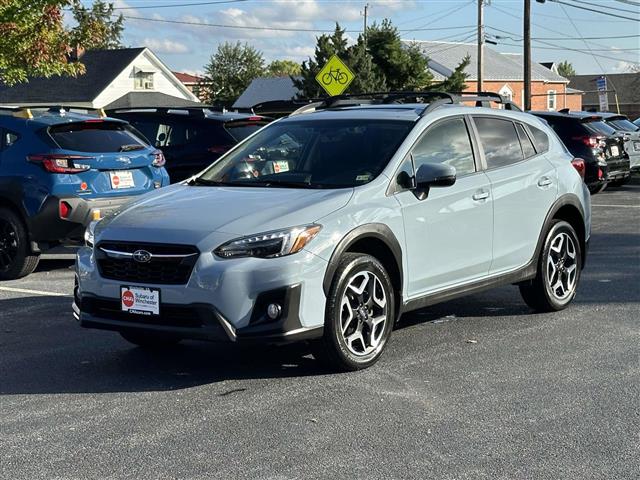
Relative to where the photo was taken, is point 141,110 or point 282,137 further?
point 141,110

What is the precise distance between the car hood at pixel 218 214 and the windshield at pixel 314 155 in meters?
0.29

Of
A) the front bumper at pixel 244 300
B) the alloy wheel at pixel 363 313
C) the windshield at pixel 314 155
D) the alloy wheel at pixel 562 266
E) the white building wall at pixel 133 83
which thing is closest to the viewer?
the front bumper at pixel 244 300

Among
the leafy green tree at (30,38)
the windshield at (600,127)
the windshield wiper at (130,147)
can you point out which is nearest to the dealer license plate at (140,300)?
the windshield wiper at (130,147)

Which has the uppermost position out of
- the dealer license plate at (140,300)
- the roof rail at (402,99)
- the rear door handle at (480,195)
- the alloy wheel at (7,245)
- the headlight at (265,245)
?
the roof rail at (402,99)

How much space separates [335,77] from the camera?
69.1 ft

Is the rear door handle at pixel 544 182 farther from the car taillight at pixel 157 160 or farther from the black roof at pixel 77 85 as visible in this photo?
the black roof at pixel 77 85

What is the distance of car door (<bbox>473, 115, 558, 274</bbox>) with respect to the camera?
24.4ft

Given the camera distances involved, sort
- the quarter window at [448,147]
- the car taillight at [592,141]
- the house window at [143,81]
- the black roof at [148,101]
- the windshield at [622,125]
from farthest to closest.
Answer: the house window at [143,81], the black roof at [148,101], the windshield at [622,125], the car taillight at [592,141], the quarter window at [448,147]

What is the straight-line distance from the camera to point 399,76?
4903 centimetres

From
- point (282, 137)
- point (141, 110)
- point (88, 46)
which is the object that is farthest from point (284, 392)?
point (88, 46)

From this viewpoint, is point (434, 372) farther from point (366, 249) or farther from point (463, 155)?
point (463, 155)

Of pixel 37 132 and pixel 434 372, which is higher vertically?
pixel 37 132

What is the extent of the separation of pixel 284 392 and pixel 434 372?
1.03m

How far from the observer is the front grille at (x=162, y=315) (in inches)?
225
